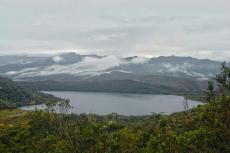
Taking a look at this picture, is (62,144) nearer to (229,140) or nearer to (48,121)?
(229,140)

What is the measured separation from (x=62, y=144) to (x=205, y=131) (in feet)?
94.1

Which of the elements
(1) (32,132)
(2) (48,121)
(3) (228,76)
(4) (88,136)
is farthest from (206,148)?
(2) (48,121)

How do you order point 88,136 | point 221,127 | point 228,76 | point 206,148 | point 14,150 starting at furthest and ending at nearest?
point 14,150 < point 88,136 < point 206,148 < point 221,127 < point 228,76

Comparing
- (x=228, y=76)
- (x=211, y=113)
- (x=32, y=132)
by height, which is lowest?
(x=32, y=132)

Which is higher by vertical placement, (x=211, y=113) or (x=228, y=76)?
(x=228, y=76)

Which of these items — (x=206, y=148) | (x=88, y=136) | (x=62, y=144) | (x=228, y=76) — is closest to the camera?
(x=228, y=76)

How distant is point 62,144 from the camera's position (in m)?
81.6

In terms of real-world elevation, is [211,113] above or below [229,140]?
above

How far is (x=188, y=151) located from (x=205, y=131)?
6274 millimetres

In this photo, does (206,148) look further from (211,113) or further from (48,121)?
(48,121)

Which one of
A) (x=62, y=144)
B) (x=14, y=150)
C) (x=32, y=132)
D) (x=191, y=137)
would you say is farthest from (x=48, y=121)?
(x=191, y=137)

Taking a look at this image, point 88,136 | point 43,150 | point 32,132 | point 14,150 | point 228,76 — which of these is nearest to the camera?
point 228,76

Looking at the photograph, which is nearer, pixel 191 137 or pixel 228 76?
pixel 228 76

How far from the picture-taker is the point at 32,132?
168 m
